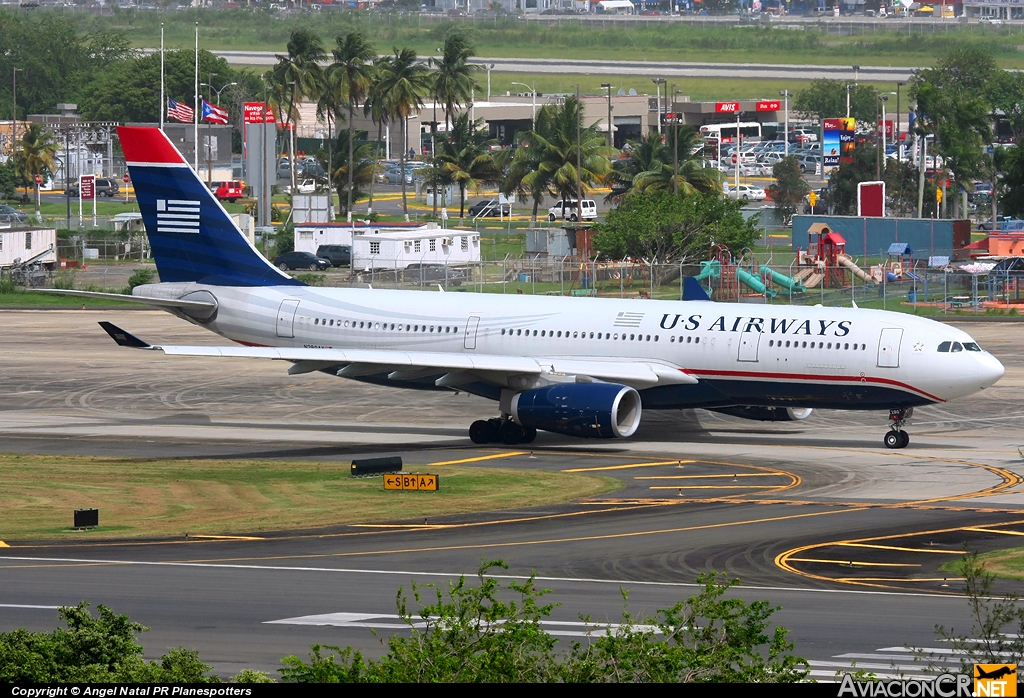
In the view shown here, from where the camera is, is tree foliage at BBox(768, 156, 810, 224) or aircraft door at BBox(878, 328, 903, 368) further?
tree foliage at BBox(768, 156, 810, 224)

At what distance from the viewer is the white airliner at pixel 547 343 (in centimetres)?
4419

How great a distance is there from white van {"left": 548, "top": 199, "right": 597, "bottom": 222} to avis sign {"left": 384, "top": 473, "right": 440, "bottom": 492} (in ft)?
331

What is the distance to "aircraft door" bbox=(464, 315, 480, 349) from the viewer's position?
48844mm

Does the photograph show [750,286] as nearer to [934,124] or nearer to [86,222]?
[934,124]

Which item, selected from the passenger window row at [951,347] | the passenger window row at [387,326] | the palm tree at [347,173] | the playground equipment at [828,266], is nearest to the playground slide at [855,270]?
the playground equipment at [828,266]

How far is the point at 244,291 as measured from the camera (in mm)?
51500

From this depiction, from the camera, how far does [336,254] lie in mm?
117250

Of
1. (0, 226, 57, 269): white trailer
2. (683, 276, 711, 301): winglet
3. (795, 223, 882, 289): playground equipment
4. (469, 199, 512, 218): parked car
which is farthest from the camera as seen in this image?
(469, 199, 512, 218): parked car

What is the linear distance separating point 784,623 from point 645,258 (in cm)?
7263

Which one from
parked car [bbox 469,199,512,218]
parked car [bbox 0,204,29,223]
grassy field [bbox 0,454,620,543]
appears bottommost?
grassy field [bbox 0,454,620,543]

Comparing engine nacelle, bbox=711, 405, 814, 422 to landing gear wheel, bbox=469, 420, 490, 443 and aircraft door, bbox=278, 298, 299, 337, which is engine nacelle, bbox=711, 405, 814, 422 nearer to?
landing gear wheel, bbox=469, 420, 490, 443

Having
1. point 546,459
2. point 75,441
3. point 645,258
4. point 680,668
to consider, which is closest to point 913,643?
point 680,668

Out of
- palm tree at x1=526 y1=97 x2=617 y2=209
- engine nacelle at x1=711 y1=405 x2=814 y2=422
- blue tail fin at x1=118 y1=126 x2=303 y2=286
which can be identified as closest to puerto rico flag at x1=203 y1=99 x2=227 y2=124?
palm tree at x1=526 y1=97 x2=617 y2=209

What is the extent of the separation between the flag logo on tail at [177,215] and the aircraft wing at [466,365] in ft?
23.5
